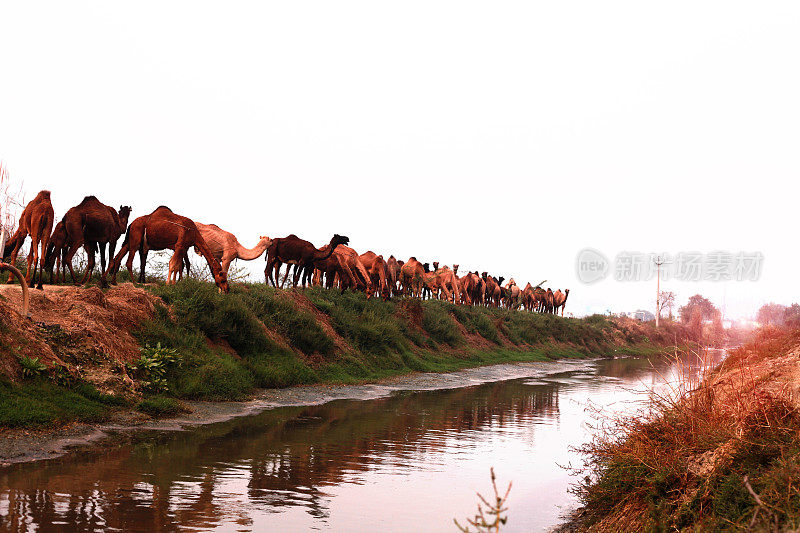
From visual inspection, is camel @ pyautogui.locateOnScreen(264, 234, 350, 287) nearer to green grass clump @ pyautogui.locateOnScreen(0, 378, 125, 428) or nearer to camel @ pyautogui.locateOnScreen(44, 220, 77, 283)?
camel @ pyautogui.locateOnScreen(44, 220, 77, 283)

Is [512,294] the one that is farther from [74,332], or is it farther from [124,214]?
[74,332]

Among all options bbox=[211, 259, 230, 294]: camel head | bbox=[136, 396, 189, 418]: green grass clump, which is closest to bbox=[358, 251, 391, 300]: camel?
bbox=[211, 259, 230, 294]: camel head

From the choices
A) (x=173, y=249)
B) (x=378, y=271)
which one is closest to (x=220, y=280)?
(x=173, y=249)

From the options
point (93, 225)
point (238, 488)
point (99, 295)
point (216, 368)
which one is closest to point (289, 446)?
point (238, 488)

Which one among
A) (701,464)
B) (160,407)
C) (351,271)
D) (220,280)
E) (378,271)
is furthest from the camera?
(378,271)

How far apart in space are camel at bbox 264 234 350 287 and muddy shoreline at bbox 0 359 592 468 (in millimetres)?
6075

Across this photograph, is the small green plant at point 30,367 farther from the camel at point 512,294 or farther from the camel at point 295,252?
the camel at point 512,294

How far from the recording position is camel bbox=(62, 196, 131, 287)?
1560 centimetres

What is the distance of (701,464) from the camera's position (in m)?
6.48

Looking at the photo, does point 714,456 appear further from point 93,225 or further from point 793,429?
point 93,225

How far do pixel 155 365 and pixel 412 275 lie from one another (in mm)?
27356

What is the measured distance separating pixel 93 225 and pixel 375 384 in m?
9.42

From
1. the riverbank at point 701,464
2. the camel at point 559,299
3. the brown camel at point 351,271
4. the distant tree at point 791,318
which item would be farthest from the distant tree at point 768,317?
the camel at point 559,299

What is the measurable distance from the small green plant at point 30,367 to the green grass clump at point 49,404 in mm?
123
